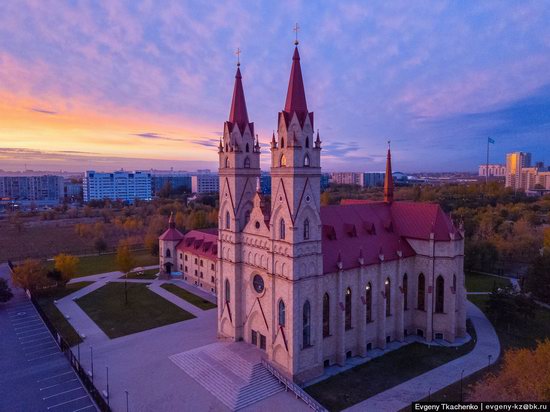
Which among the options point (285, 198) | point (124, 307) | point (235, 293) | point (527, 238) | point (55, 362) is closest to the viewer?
point (285, 198)

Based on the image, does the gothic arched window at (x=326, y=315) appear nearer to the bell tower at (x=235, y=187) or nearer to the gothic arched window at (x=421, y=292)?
the bell tower at (x=235, y=187)

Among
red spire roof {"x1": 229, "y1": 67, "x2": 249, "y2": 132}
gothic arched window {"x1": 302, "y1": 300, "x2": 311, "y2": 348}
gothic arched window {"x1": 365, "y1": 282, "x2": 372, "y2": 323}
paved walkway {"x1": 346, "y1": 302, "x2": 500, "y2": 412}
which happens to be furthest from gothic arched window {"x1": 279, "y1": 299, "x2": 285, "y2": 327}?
red spire roof {"x1": 229, "y1": 67, "x2": 249, "y2": 132}

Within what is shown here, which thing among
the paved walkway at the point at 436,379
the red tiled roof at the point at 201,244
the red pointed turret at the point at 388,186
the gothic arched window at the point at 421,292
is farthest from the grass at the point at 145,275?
the paved walkway at the point at 436,379

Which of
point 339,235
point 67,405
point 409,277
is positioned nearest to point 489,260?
point 409,277

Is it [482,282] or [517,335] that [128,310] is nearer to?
[517,335]

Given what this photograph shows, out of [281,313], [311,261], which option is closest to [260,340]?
[281,313]

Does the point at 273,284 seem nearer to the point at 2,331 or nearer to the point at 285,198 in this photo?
the point at 285,198

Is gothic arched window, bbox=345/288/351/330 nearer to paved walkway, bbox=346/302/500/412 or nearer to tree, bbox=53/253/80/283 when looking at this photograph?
paved walkway, bbox=346/302/500/412
